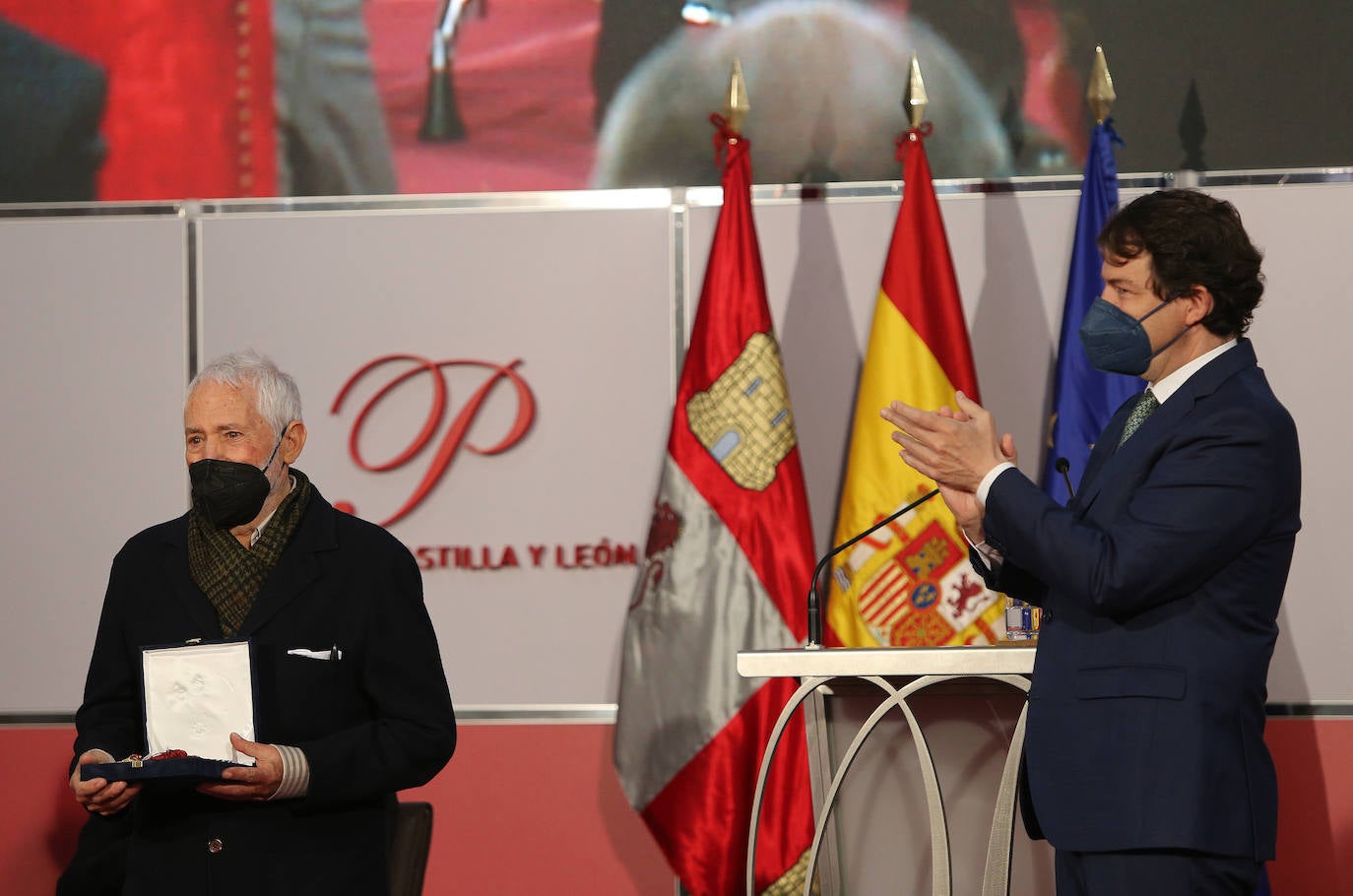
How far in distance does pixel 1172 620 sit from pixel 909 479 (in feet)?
6.14

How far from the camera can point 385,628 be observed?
2.04m

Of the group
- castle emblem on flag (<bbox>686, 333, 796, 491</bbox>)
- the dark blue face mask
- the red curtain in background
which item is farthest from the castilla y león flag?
the dark blue face mask

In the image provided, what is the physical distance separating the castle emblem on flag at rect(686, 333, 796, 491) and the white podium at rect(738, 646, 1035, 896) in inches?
40.0

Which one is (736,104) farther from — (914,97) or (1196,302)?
(1196,302)

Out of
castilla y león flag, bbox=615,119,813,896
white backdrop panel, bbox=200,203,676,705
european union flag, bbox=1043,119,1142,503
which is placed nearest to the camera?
castilla y león flag, bbox=615,119,813,896

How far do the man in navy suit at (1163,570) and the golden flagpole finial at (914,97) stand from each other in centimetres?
187

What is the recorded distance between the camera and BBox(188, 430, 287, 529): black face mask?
2.02 m

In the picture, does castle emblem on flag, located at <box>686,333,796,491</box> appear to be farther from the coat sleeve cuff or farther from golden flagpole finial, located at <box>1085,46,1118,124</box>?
the coat sleeve cuff

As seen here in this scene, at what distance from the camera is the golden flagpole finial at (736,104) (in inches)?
148

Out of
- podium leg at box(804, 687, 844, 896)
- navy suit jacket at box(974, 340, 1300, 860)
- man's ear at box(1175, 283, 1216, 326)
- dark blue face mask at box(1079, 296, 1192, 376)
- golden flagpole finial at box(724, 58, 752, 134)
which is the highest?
golden flagpole finial at box(724, 58, 752, 134)

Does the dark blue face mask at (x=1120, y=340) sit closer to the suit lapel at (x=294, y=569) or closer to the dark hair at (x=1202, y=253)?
the dark hair at (x=1202, y=253)

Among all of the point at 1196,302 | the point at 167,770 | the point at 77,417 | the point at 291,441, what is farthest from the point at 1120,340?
the point at 77,417

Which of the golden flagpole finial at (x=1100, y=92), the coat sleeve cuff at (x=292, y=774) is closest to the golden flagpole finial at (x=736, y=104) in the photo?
the golden flagpole finial at (x=1100, y=92)

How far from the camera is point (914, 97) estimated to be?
3744 millimetres
